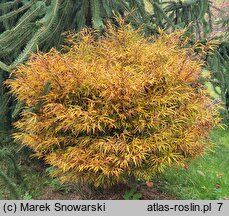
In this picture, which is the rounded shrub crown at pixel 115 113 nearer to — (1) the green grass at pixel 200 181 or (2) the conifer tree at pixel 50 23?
(2) the conifer tree at pixel 50 23

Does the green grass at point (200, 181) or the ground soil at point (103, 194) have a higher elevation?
the ground soil at point (103, 194)

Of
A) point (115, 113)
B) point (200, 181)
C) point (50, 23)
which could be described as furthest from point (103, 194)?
point (50, 23)

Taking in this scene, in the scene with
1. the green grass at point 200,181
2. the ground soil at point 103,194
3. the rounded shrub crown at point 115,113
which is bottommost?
the green grass at point 200,181

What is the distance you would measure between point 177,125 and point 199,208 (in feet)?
2.52

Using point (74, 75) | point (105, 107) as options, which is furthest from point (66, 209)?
point (74, 75)

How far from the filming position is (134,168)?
350cm

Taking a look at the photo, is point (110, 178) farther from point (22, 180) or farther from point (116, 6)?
point (116, 6)

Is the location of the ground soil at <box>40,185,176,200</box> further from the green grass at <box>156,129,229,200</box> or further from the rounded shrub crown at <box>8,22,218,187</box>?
the rounded shrub crown at <box>8,22,218,187</box>

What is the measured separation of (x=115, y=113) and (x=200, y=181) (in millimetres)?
1682

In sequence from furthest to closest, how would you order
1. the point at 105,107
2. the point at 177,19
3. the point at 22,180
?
1. the point at 177,19
2. the point at 22,180
3. the point at 105,107

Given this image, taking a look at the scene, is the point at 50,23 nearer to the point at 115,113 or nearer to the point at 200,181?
the point at 115,113

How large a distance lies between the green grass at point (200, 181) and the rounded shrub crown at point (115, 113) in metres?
0.80

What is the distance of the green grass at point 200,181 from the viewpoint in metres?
4.24

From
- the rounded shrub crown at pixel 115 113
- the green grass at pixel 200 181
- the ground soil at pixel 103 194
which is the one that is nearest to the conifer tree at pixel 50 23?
the rounded shrub crown at pixel 115 113
